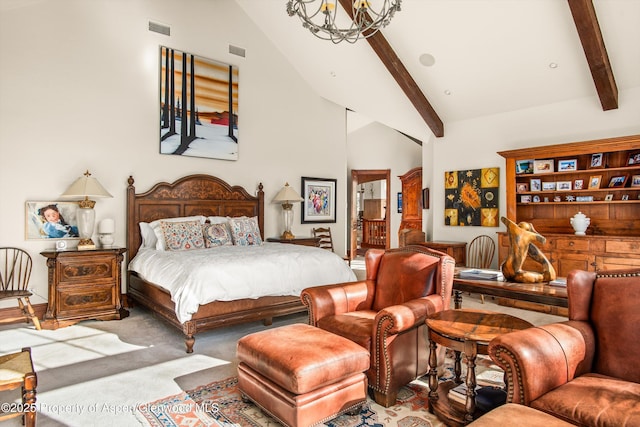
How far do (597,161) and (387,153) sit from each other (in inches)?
207

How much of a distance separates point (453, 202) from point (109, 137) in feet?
A: 17.5

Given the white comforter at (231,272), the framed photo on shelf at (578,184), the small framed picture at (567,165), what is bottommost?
the white comforter at (231,272)

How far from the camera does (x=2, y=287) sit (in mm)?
4410

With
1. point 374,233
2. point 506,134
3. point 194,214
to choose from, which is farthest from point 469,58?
point 374,233

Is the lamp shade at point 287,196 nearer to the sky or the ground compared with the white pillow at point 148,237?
nearer to the sky

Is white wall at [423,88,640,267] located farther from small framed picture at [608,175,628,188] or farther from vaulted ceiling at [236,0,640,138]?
small framed picture at [608,175,628,188]

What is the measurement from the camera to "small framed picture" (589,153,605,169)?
5.03 meters

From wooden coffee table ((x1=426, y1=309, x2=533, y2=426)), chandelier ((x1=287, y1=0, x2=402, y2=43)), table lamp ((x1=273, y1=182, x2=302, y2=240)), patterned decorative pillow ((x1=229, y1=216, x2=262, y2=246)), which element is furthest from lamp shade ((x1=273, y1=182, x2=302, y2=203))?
wooden coffee table ((x1=426, y1=309, x2=533, y2=426))

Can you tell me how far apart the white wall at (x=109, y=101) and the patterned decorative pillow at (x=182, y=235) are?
778 millimetres

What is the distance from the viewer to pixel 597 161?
5.06 meters

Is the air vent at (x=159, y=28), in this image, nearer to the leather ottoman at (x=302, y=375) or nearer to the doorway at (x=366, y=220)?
the leather ottoman at (x=302, y=375)

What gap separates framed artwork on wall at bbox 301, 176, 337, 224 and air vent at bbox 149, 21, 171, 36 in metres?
3.07

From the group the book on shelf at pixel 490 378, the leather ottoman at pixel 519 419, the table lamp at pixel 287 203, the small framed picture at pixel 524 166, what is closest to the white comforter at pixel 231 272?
the table lamp at pixel 287 203

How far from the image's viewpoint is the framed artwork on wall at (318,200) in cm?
711
